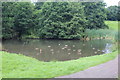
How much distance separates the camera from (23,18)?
29.4m

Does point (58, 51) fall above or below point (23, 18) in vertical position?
below

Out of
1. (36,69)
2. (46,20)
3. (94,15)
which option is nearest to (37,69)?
(36,69)

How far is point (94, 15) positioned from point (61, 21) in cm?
625

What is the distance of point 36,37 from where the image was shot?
99.2 ft

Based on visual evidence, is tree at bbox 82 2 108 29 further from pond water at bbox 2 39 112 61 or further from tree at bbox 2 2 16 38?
pond water at bbox 2 39 112 61

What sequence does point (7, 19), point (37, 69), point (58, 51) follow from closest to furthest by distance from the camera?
point (37, 69) → point (58, 51) → point (7, 19)

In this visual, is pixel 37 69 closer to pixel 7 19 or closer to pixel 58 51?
pixel 58 51

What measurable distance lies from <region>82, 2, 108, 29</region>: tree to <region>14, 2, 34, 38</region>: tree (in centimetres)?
883

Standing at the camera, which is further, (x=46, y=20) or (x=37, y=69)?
(x=46, y=20)

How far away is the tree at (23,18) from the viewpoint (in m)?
29.3

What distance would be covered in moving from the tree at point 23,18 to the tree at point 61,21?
5.44ft

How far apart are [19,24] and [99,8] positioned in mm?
13389

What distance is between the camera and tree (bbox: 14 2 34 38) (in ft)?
96.2

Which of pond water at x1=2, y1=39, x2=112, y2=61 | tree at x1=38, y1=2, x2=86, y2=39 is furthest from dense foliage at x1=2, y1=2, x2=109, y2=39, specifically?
pond water at x1=2, y1=39, x2=112, y2=61
